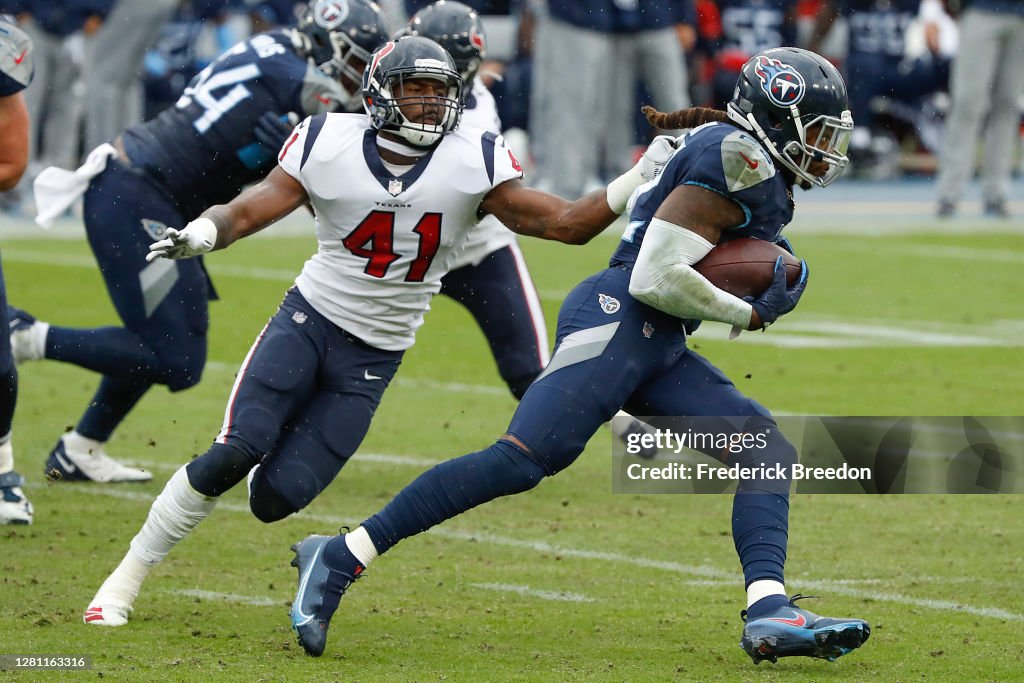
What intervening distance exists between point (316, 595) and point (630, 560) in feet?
4.36

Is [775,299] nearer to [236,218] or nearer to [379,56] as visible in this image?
[379,56]

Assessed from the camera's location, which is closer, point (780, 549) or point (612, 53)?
point (780, 549)

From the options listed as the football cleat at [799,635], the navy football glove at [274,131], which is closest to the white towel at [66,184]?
the navy football glove at [274,131]

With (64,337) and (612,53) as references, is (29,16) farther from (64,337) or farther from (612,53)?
(64,337)

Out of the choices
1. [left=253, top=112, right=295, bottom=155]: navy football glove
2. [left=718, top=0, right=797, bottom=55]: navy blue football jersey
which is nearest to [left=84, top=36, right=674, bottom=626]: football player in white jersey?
[left=253, top=112, right=295, bottom=155]: navy football glove

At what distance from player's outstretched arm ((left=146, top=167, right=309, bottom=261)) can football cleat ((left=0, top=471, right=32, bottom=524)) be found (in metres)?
1.44

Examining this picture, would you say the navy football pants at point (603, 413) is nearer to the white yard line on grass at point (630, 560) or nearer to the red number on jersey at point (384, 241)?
the red number on jersey at point (384, 241)

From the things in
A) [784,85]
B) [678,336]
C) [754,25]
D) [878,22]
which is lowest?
[754,25]

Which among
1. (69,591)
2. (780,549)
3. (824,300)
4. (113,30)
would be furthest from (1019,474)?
(113,30)

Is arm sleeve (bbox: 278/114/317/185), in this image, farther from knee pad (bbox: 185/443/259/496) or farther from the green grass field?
the green grass field

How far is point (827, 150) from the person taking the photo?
14.3 feet

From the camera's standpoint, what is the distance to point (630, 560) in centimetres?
529

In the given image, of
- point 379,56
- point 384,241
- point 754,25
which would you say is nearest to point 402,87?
point 379,56

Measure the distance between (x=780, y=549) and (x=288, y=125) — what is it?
2.51 meters
